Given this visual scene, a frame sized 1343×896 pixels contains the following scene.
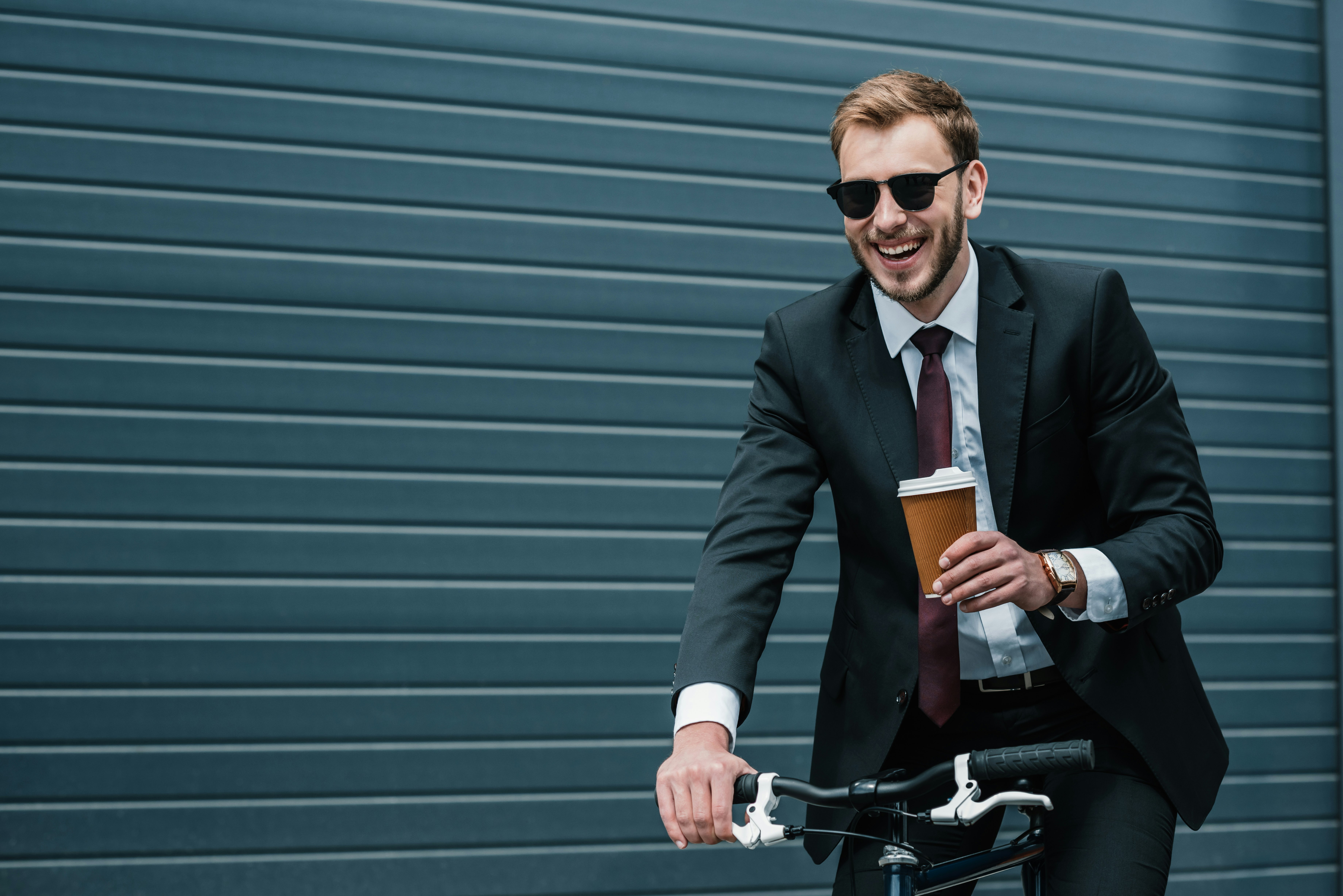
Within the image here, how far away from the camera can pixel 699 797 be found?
5.18 ft

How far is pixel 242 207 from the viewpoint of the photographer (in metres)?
3.66

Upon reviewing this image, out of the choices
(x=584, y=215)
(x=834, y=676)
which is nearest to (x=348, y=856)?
(x=834, y=676)

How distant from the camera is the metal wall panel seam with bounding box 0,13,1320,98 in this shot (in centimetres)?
363

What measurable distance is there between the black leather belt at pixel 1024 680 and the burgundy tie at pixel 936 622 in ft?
0.23

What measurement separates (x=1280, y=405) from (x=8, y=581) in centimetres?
514

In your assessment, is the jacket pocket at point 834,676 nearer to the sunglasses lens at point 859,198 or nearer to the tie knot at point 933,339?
the tie knot at point 933,339

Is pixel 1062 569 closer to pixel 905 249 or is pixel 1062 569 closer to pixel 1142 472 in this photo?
pixel 1142 472

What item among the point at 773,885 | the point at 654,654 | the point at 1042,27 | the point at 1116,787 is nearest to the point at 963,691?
the point at 1116,787

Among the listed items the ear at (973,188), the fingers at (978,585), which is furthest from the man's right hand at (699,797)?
the ear at (973,188)

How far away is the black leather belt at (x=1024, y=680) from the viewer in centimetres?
206

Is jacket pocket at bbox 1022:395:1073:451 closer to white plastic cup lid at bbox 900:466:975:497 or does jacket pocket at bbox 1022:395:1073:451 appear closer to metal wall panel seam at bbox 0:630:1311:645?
white plastic cup lid at bbox 900:466:975:497

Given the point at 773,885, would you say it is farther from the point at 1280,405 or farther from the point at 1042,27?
the point at 1042,27

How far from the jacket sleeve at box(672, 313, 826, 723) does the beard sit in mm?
301

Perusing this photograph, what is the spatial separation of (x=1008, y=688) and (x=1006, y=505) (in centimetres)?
38
